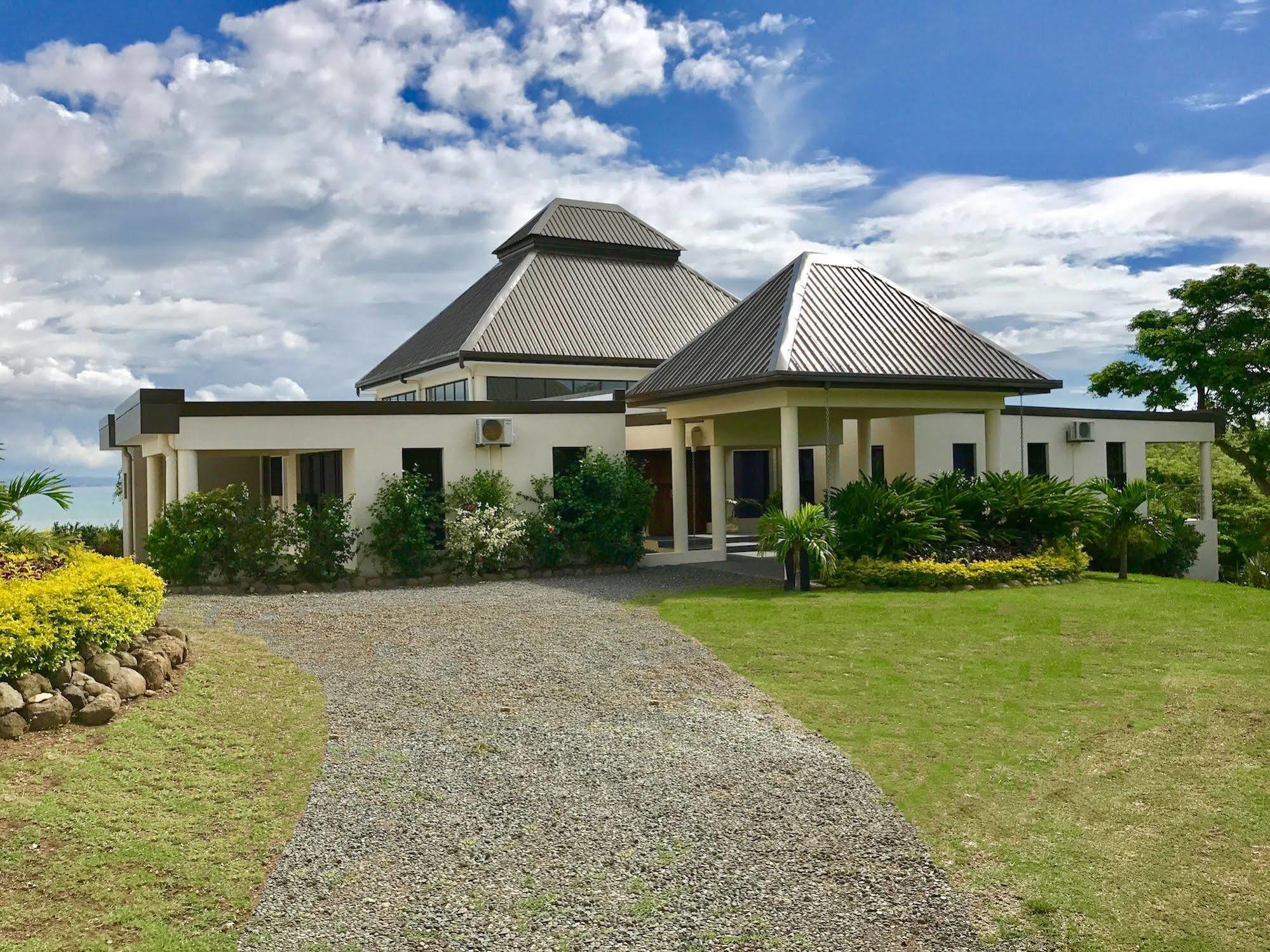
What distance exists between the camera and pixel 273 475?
27.8m

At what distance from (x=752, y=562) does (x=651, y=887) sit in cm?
1499

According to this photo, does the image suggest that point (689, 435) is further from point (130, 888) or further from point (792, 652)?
point (130, 888)

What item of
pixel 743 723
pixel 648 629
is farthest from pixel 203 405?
pixel 743 723

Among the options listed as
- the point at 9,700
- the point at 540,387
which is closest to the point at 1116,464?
the point at 540,387

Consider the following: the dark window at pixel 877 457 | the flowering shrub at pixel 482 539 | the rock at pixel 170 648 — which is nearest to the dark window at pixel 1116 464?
the dark window at pixel 877 457

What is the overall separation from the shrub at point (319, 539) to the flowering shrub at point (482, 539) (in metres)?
1.78

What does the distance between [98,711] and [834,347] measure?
1276cm

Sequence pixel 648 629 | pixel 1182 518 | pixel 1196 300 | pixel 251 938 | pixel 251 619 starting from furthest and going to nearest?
pixel 1196 300 → pixel 1182 518 → pixel 251 619 → pixel 648 629 → pixel 251 938

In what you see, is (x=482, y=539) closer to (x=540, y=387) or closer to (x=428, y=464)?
(x=428, y=464)

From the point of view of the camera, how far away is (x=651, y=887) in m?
5.59

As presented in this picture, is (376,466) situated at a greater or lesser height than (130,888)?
greater

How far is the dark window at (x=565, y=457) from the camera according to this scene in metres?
19.8

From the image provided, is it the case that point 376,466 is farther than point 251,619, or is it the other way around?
point 376,466

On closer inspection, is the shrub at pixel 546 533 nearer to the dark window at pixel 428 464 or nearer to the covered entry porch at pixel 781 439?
the dark window at pixel 428 464
